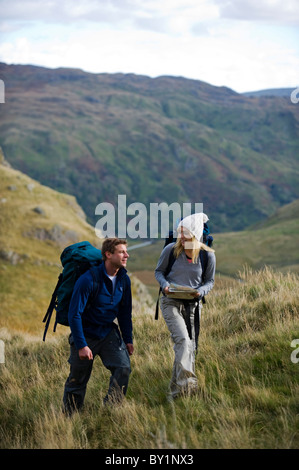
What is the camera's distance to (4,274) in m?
39.2

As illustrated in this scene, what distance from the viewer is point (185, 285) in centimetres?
607

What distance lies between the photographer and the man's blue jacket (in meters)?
5.34

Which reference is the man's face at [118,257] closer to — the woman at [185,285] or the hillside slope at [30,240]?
the woman at [185,285]

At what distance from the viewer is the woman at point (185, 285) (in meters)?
5.82

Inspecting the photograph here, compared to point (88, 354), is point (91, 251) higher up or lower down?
higher up

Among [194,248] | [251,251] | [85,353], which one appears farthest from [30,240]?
[251,251]

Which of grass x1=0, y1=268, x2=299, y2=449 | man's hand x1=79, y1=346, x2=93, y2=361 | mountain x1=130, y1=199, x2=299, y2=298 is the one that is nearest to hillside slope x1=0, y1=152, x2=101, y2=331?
grass x1=0, y1=268, x2=299, y2=449

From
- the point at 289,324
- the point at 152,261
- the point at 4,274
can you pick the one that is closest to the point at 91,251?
the point at 289,324

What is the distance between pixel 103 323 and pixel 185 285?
3.50 feet

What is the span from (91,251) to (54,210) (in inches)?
1770

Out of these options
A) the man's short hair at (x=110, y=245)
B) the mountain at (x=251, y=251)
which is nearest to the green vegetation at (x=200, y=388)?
the man's short hair at (x=110, y=245)

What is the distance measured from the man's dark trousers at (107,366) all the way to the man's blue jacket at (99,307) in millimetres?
120
